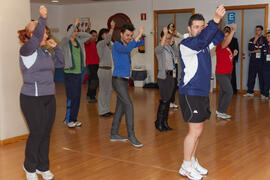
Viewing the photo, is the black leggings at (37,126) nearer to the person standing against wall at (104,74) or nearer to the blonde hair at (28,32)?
the blonde hair at (28,32)

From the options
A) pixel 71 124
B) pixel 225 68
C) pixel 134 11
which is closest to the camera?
pixel 71 124

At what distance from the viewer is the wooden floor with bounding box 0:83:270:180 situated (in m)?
3.91

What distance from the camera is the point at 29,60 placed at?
11.1 ft

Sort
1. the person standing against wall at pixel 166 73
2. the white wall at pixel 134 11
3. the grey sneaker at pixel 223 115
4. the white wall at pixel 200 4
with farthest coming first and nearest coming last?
the white wall at pixel 134 11, the white wall at pixel 200 4, the grey sneaker at pixel 223 115, the person standing against wall at pixel 166 73

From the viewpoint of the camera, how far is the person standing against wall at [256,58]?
30.6 ft

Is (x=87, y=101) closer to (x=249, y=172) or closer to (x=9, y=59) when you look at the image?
(x=9, y=59)

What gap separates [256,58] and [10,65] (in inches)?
266

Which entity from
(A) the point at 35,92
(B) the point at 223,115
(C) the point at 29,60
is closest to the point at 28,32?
(C) the point at 29,60

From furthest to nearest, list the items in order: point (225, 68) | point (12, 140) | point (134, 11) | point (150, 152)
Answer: point (134, 11) → point (225, 68) → point (12, 140) → point (150, 152)

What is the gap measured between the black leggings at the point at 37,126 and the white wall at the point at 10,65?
1.59 meters

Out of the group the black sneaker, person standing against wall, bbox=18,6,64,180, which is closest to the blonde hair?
person standing against wall, bbox=18,6,64,180

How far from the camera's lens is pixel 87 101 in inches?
348

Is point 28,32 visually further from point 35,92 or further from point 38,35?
point 35,92

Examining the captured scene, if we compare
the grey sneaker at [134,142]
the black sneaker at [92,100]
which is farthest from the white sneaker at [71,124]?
the black sneaker at [92,100]
